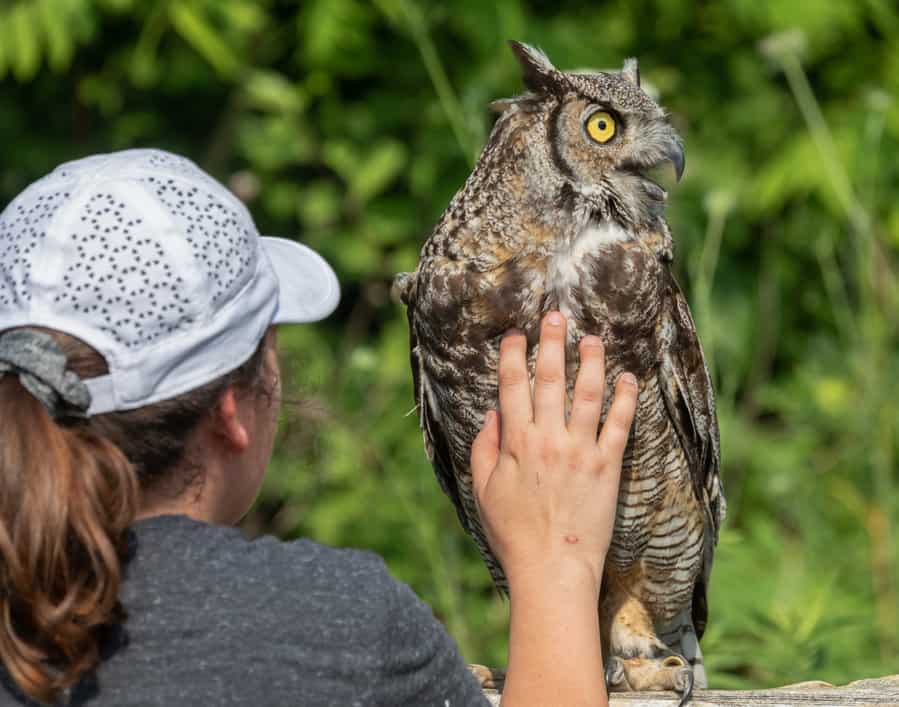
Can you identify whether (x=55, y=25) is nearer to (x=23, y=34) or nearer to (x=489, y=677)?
(x=23, y=34)

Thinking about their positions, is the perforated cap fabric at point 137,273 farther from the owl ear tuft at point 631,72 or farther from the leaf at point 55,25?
the leaf at point 55,25

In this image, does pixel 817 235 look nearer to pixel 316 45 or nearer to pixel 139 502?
pixel 316 45

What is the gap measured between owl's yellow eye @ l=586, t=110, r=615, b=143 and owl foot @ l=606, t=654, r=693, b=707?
841 millimetres

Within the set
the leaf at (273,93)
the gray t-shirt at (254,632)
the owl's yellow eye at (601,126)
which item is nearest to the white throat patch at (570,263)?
the owl's yellow eye at (601,126)

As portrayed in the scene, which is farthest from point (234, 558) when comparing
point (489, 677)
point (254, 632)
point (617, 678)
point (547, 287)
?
point (617, 678)

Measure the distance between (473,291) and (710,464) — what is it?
66cm

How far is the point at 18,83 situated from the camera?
4309 millimetres

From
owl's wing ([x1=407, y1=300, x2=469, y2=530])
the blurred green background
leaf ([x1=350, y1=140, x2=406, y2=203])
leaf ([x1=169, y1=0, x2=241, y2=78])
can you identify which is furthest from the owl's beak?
leaf ([x1=169, y1=0, x2=241, y2=78])

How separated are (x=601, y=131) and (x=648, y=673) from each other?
895 mm

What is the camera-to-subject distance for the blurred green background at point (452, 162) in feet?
11.7

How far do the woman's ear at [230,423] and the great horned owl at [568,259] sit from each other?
1.99 feet

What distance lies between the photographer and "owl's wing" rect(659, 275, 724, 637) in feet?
6.40

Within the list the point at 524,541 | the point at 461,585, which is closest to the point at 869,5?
the point at 461,585

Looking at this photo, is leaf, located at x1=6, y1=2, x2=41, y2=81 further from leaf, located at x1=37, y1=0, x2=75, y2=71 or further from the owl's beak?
the owl's beak
